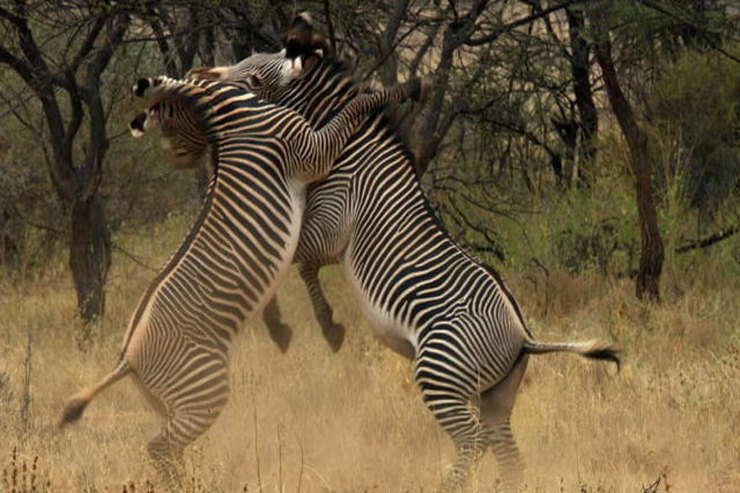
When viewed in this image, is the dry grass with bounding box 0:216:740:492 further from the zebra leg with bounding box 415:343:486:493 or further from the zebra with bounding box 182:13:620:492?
the zebra with bounding box 182:13:620:492

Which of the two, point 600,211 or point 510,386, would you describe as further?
point 600,211

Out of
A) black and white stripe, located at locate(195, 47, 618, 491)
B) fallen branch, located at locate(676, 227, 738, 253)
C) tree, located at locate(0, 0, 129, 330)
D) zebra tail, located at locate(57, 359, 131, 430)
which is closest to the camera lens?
zebra tail, located at locate(57, 359, 131, 430)

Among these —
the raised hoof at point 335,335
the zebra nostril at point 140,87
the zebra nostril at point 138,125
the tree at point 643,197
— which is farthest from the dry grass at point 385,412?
the zebra nostril at point 140,87

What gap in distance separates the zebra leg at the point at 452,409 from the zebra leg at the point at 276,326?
40.6 inches

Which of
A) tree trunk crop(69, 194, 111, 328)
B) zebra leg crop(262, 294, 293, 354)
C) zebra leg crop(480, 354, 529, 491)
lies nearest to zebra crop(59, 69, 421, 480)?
zebra leg crop(262, 294, 293, 354)

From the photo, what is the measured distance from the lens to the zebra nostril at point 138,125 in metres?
5.98

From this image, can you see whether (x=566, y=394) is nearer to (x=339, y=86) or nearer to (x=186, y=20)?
(x=339, y=86)

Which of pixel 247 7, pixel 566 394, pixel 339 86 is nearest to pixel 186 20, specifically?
pixel 247 7

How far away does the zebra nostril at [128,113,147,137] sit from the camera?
598 cm

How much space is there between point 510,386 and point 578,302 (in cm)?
376

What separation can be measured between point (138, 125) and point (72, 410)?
4.67 ft

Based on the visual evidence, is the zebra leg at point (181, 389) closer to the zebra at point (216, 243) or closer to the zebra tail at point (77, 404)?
the zebra at point (216, 243)

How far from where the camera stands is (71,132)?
878 centimetres

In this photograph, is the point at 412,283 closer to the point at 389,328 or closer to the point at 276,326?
the point at 389,328
